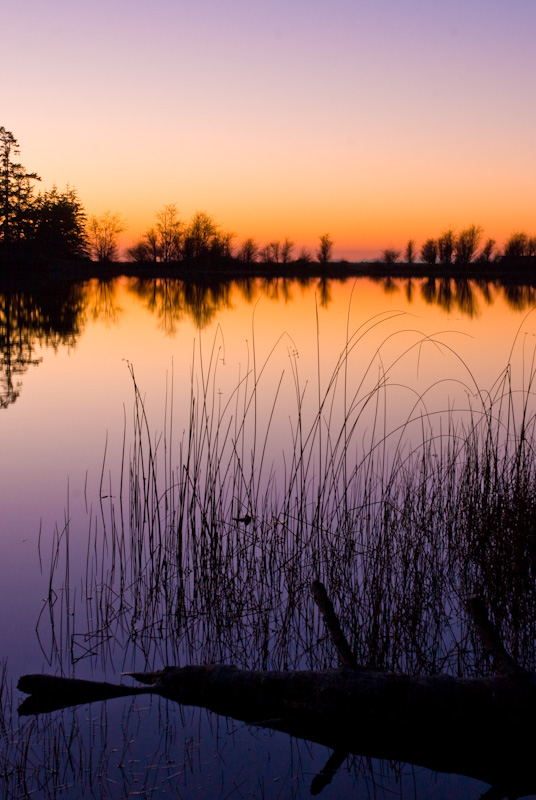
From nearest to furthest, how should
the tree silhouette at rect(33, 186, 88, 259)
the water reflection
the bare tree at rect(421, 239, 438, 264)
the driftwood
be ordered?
1. the driftwood
2. the water reflection
3. the tree silhouette at rect(33, 186, 88, 259)
4. the bare tree at rect(421, 239, 438, 264)

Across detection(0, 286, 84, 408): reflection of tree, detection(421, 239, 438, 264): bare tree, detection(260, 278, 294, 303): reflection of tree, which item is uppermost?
detection(421, 239, 438, 264): bare tree

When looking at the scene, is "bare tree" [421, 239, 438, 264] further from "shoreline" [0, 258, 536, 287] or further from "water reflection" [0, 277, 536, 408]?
"water reflection" [0, 277, 536, 408]

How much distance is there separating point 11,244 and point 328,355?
2956cm

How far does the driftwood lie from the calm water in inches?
2.4

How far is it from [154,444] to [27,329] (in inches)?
458

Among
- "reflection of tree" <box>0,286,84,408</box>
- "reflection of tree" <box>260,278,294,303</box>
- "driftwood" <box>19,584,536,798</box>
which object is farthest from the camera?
"reflection of tree" <box>260,278,294,303</box>

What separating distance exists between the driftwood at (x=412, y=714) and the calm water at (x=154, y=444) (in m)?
0.06

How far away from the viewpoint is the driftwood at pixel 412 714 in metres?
2.18

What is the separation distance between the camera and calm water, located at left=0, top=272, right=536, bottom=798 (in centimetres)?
223

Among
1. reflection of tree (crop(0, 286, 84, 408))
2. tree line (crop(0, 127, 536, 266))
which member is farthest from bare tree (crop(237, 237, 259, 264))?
reflection of tree (crop(0, 286, 84, 408))

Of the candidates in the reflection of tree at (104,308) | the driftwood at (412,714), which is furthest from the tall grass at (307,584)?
the reflection of tree at (104,308)

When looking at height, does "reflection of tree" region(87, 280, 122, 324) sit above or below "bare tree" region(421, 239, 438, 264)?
below

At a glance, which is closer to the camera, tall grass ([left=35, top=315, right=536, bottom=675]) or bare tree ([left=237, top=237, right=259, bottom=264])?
tall grass ([left=35, top=315, right=536, bottom=675])

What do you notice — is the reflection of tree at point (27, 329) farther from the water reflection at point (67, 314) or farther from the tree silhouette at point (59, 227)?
the tree silhouette at point (59, 227)
